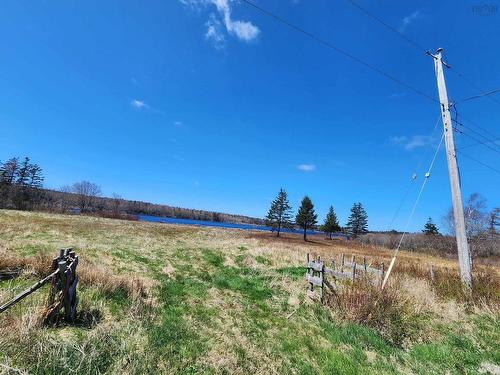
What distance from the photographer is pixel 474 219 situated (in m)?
48.8

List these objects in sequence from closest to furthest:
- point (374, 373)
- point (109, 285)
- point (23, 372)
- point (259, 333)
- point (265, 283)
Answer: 1. point (23, 372)
2. point (374, 373)
3. point (259, 333)
4. point (109, 285)
5. point (265, 283)

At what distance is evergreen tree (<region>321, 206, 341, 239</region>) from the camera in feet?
261

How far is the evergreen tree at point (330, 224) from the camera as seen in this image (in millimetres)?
79494

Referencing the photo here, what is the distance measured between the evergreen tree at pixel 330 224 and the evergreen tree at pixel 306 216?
11024 millimetres

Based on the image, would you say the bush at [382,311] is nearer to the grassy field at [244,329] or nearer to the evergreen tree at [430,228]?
the grassy field at [244,329]

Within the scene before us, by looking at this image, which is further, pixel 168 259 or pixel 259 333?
pixel 168 259

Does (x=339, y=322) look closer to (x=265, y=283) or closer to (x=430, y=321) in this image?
(x=430, y=321)

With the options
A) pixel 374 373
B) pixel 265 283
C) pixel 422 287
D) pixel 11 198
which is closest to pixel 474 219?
pixel 422 287

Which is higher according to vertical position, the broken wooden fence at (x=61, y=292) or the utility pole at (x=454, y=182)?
the utility pole at (x=454, y=182)

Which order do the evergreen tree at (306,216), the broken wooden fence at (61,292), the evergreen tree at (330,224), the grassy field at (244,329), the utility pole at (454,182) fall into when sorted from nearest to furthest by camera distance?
1. the grassy field at (244,329)
2. the broken wooden fence at (61,292)
3. the utility pole at (454,182)
4. the evergreen tree at (306,216)
5. the evergreen tree at (330,224)

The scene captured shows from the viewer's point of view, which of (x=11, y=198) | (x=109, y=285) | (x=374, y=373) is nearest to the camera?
(x=374, y=373)

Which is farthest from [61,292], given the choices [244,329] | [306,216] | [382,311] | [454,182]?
[306,216]

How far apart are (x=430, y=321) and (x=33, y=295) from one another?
10735 millimetres

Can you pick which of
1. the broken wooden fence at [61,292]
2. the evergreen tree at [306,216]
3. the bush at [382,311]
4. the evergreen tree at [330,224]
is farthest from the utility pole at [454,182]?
the evergreen tree at [330,224]
